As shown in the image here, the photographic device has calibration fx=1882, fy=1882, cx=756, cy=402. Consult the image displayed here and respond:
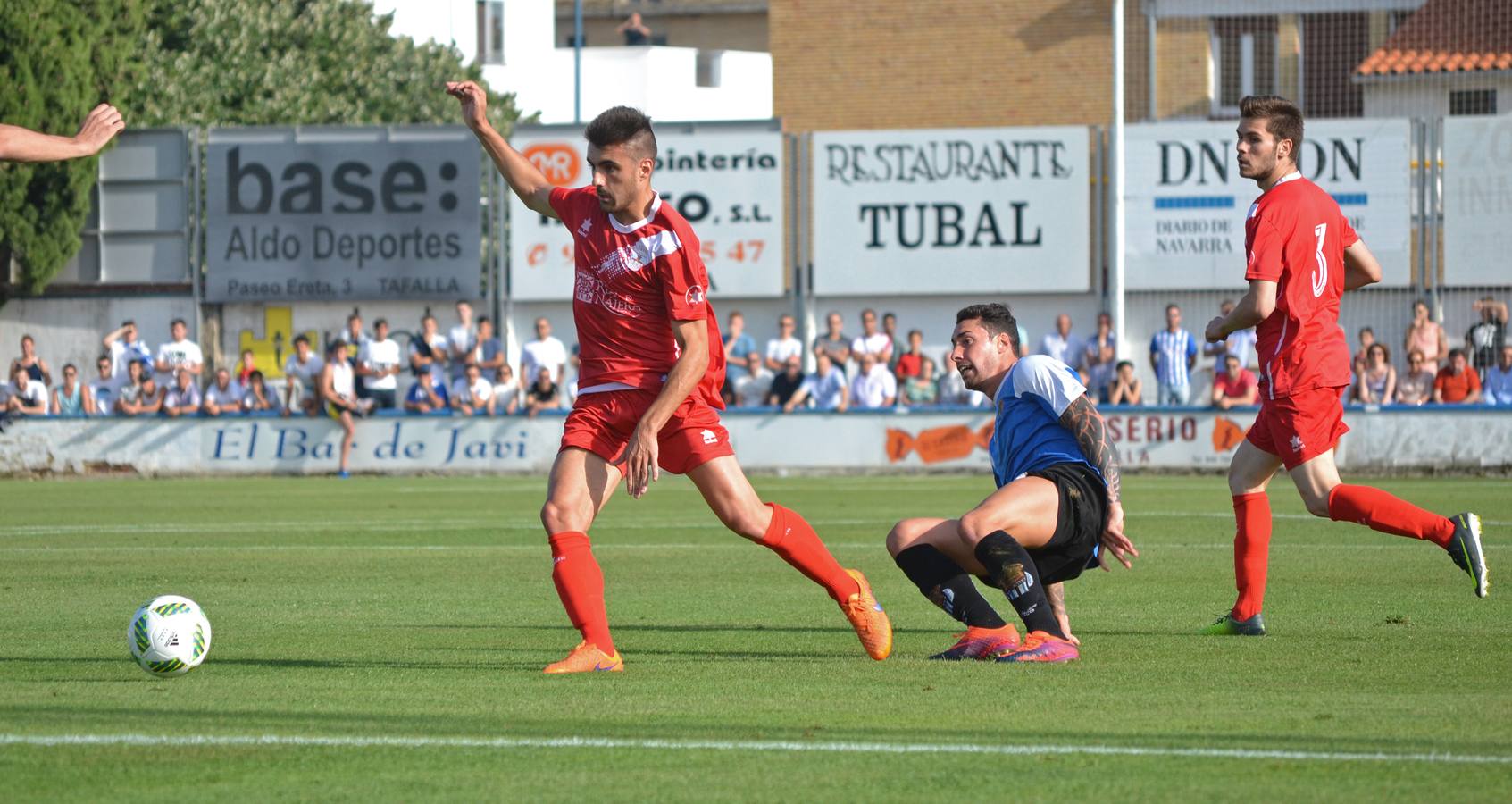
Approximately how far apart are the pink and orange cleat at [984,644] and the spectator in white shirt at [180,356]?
22251mm

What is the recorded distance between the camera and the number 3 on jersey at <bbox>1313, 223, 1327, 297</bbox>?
8.41m

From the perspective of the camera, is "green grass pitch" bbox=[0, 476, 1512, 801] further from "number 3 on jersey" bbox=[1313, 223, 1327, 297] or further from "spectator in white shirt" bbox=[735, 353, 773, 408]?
"spectator in white shirt" bbox=[735, 353, 773, 408]

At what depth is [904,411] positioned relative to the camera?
25.2 meters

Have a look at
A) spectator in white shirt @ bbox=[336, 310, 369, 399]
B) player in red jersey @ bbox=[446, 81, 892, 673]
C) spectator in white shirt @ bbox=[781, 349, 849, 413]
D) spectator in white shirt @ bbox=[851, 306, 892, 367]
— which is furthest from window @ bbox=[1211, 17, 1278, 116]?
player in red jersey @ bbox=[446, 81, 892, 673]

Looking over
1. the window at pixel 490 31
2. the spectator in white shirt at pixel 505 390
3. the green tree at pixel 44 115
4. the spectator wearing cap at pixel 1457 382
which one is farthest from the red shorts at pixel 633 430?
the window at pixel 490 31

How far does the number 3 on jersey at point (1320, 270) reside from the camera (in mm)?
8406

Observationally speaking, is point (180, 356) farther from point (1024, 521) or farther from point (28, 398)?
point (1024, 521)

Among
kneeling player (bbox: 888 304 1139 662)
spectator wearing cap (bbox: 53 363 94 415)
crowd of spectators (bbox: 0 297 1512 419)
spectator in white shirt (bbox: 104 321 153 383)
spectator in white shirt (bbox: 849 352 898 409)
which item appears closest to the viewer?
kneeling player (bbox: 888 304 1139 662)

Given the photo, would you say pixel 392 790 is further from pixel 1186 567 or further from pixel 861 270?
pixel 861 270

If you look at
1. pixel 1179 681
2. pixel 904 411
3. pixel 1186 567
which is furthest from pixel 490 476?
pixel 1179 681

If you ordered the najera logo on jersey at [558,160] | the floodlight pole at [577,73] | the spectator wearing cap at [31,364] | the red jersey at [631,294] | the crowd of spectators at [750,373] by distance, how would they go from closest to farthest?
the red jersey at [631,294] < the crowd of spectators at [750,373] < the spectator wearing cap at [31,364] < the najera logo on jersey at [558,160] < the floodlight pole at [577,73]

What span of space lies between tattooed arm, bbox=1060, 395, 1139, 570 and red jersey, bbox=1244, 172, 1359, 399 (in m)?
1.12

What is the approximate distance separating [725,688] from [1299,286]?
10.9ft

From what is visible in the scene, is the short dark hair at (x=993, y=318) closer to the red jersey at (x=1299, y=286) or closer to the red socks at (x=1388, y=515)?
the red jersey at (x=1299, y=286)
